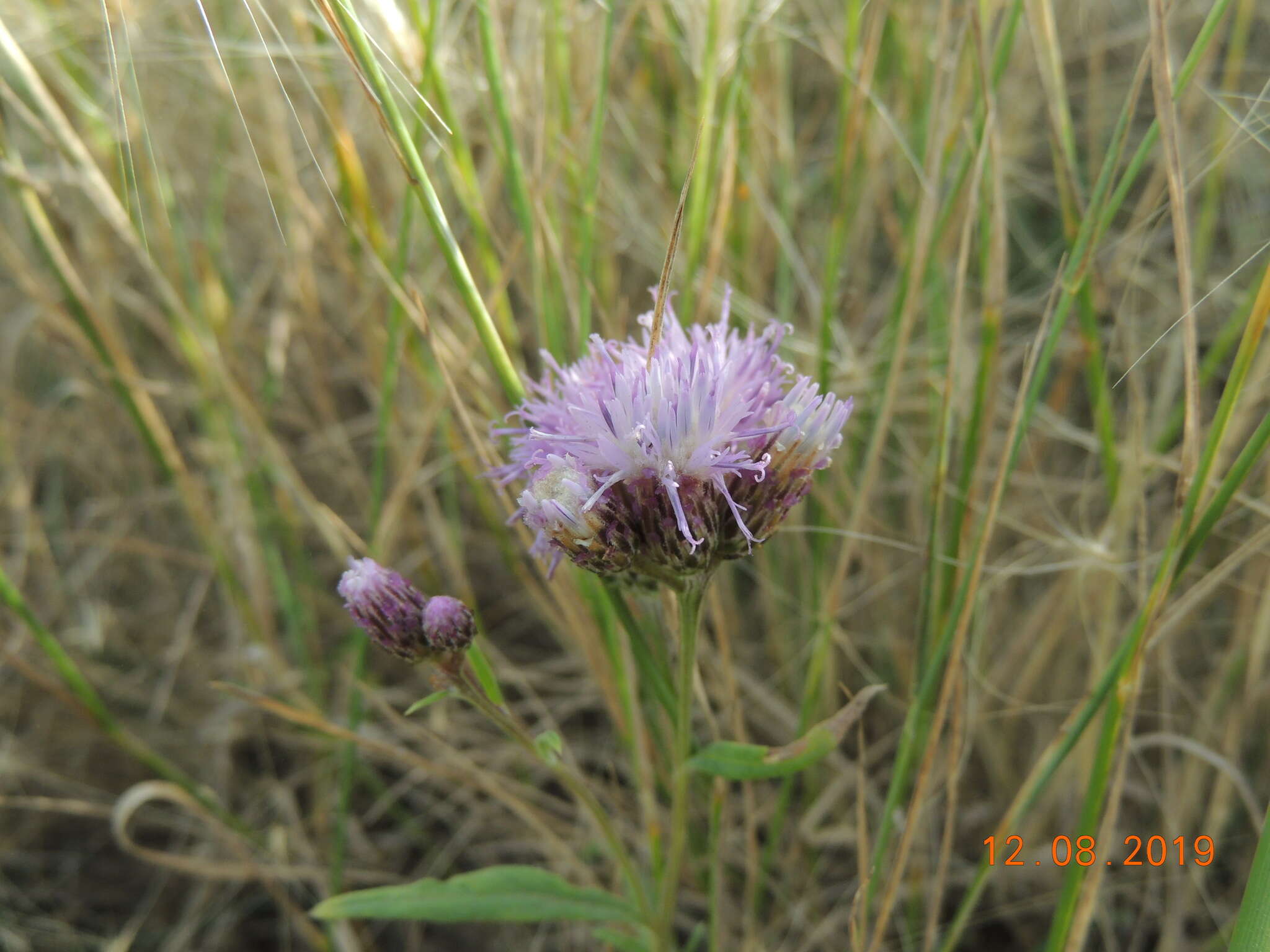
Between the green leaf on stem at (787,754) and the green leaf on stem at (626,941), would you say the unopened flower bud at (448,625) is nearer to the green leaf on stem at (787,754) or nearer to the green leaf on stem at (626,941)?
→ the green leaf on stem at (787,754)

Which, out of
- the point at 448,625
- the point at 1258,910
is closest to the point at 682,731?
the point at 448,625

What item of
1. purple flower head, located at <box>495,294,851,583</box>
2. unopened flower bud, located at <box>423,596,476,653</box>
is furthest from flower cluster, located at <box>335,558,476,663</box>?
purple flower head, located at <box>495,294,851,583</box>

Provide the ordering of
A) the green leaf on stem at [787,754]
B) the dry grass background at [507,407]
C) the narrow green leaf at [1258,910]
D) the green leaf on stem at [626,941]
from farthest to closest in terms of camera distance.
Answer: the dry grass background at [507,407], the green leaf on stem at [626,941], the green leaf on stem at [787,754], the narrow green leaf at [1258,910]

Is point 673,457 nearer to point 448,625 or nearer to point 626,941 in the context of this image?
point 448,625

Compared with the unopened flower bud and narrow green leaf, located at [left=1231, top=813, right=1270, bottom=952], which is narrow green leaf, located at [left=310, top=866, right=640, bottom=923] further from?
narrow green leaf, located at [left=1231, top=813, right=1270, bottom=952]

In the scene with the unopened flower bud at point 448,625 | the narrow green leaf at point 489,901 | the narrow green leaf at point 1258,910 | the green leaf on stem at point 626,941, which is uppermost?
the unopened flower bud at point 448,625


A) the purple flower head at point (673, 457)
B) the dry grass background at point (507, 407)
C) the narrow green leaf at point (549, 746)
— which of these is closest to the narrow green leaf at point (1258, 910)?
the dry grass background at point (507, 407)
